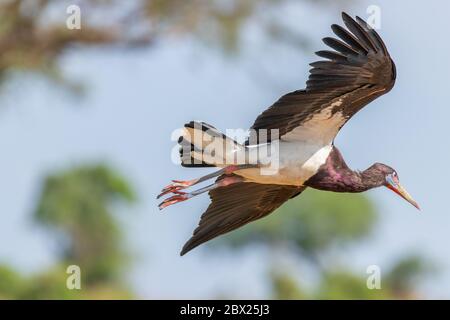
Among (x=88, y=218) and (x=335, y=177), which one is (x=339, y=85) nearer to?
(x=335, y=177)

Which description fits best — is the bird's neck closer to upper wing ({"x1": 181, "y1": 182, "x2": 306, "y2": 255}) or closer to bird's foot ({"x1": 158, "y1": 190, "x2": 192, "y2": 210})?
upper wing ({"x1": 181, "y1": 182, "x2": 306, "y2": 255})

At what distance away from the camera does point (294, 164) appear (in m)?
9.75

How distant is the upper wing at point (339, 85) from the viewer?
927cm

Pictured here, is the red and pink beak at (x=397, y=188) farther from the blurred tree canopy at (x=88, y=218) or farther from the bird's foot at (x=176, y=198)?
the blurred tree canopy at (x=88, y=218)

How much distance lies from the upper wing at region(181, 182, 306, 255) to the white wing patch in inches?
24.7

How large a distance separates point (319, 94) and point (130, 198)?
2640cm

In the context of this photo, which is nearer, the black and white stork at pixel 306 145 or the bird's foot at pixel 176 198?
the black and white stork at pixel 306 145

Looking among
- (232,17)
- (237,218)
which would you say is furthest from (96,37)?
(237,218)

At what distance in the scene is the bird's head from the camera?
10289mm

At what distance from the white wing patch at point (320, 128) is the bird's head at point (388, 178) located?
61cm

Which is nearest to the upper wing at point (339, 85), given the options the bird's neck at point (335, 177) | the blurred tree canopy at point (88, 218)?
the bird's neck at point (335, 177)

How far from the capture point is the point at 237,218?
34.1 feet

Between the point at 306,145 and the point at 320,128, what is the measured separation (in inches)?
5.9

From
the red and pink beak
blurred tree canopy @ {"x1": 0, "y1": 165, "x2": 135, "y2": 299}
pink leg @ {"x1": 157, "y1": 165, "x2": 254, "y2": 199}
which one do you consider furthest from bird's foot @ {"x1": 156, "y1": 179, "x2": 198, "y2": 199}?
blurred tree canopy @ {"x1": 0, "y1": 165, "x2": 135, "y2": 299}
